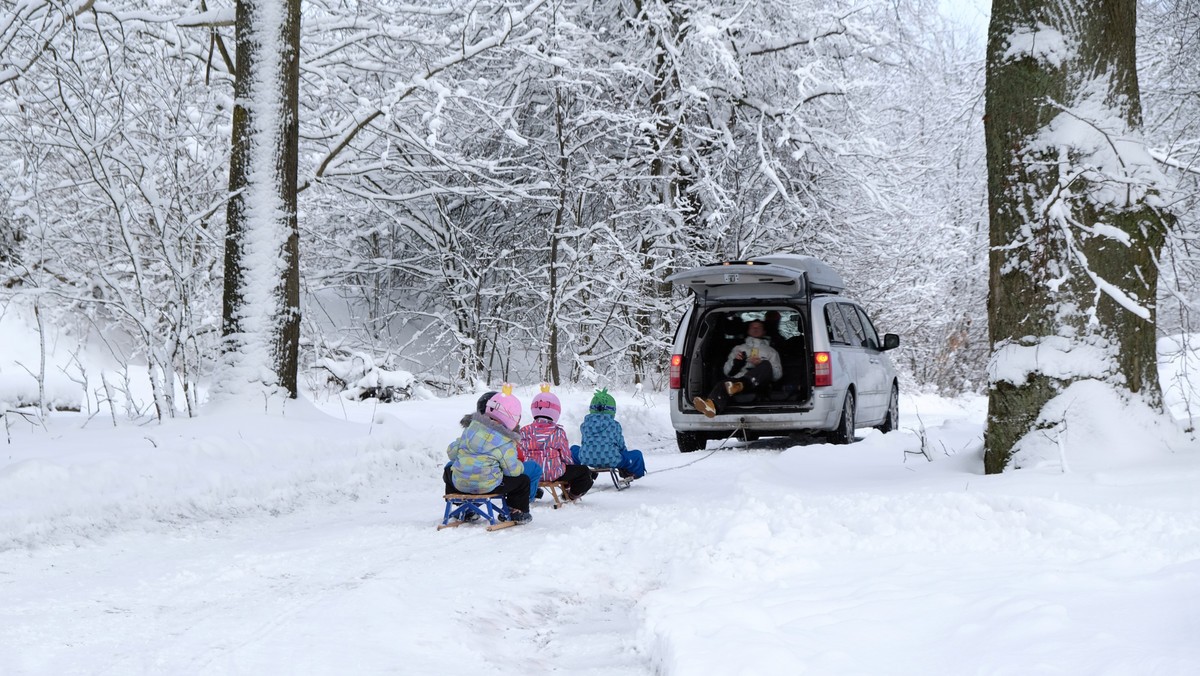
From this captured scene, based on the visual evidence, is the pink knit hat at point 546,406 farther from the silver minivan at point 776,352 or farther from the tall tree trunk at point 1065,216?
the tall tree trunk at point 1065,216

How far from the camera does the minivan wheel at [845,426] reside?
429 inches

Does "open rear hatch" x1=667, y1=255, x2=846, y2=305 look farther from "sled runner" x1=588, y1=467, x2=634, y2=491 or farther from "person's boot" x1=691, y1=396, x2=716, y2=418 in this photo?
"sled runner" x1=588, y1=467, x2=634, y2=491

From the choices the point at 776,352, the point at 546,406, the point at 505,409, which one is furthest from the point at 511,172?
the point at 505,409

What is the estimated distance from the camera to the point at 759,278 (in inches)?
404

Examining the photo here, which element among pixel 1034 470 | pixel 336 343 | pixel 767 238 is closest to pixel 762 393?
pixel 1034 470

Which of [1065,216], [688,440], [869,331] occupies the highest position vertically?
[1065,216]

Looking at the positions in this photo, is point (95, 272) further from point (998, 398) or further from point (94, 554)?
point (998, 398)

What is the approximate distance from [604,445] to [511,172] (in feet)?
35.4

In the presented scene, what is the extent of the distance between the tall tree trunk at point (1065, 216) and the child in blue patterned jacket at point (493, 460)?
3.11 m

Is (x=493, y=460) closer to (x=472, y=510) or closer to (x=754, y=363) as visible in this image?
(x=472, y=510)

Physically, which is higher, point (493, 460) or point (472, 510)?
point (493, 460)

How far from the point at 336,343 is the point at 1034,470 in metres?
14.6

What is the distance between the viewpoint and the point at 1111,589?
360cm

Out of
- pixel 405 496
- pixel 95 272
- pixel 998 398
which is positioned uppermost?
pixel 95 272
